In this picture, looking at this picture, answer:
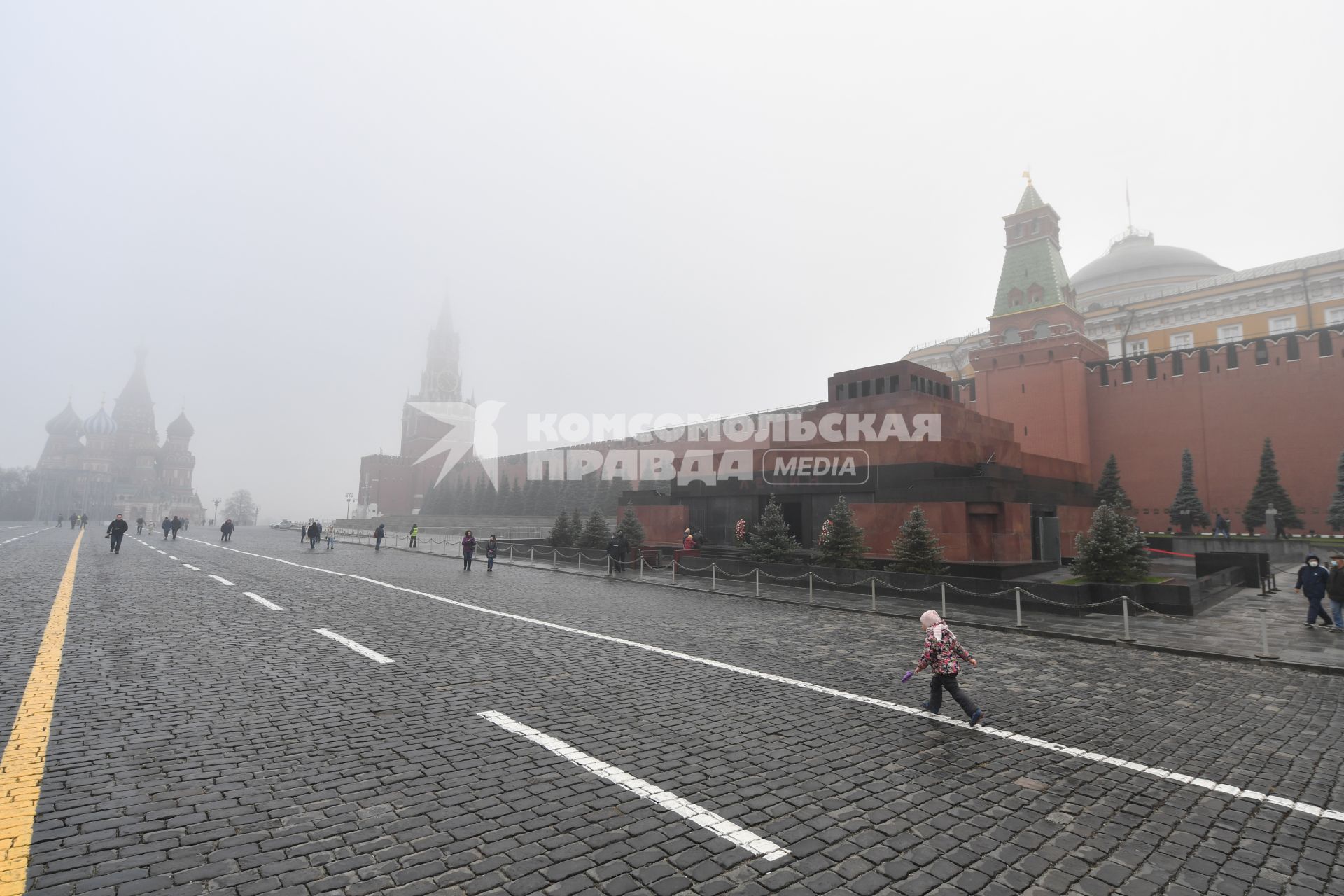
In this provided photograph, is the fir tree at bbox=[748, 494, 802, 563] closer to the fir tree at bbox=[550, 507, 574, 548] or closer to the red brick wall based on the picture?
the fir tree at bbox=[550, 507, 574, 548]

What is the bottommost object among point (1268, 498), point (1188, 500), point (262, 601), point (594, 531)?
point (262, 601)

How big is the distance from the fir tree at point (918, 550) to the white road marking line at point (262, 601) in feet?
46.8

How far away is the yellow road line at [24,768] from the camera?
3.32 m

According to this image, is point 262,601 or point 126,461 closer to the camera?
point 262,601

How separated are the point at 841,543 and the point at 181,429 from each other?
508ft

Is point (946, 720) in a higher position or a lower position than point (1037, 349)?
lower

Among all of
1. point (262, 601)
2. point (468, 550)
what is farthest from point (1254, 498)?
point (262, 601)

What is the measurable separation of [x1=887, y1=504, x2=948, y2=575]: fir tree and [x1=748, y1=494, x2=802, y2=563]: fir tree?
11.9 feet

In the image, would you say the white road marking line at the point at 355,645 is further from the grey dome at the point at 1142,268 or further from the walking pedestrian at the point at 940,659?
the grey dome at the point at 1142,268

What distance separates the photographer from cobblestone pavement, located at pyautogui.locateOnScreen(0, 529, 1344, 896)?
3455mm

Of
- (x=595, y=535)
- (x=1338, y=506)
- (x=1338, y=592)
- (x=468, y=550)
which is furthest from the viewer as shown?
(x=1338, y=506)

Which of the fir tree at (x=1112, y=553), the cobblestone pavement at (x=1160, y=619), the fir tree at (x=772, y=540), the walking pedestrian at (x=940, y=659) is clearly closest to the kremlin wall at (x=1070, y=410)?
the fir tree at (x=772, y=540)

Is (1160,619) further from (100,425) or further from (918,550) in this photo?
(100,425)

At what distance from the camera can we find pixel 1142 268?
56.3 metres
